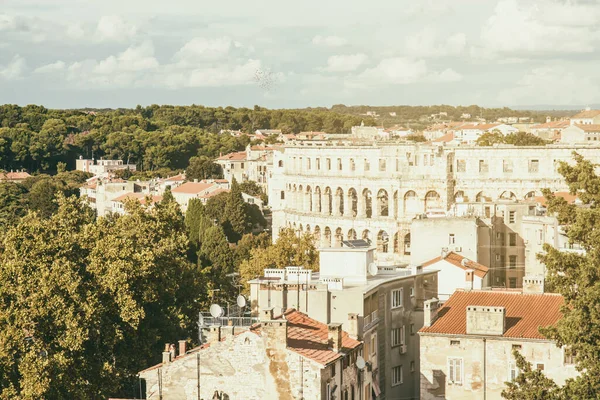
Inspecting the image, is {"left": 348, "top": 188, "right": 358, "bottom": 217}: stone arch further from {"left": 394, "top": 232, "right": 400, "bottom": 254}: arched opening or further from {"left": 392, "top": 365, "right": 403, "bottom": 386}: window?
{"left": 392, "top": 365, "right": 403, "bottom": 386}: window

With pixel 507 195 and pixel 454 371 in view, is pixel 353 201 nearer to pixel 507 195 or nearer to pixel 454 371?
pixel 507 195

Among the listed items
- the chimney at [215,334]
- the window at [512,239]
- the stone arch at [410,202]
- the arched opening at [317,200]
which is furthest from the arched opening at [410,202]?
the chimney at [215,334]

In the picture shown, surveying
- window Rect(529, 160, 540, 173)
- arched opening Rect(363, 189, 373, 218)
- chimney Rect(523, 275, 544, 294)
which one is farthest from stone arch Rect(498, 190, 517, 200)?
chimney Rect(523, 275, 544, 294)

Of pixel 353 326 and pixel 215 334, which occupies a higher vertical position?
pixel 215 334

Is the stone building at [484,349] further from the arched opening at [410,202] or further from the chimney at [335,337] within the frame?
the arched opening at [410,202]

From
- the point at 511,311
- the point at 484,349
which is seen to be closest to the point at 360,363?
the point at 484,349

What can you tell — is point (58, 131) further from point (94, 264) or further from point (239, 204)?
point (94, 264)

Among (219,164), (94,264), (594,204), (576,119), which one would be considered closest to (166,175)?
(219,164)
